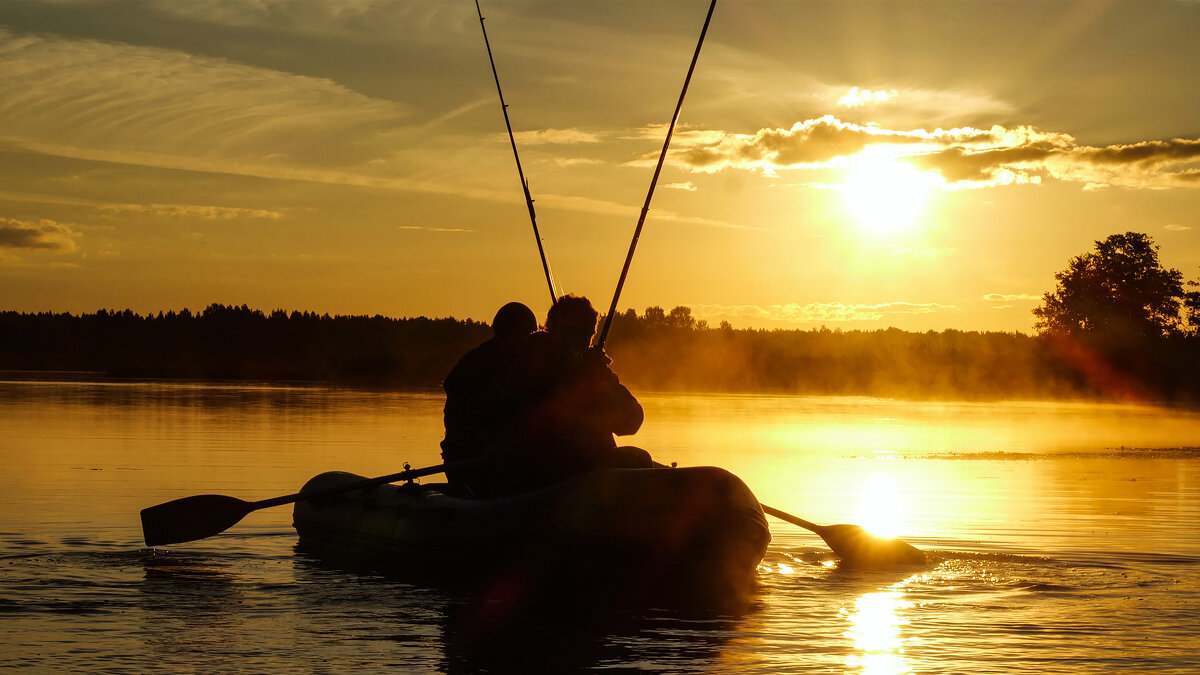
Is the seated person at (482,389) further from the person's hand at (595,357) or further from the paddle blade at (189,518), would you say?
the paddle blade at (189,518)

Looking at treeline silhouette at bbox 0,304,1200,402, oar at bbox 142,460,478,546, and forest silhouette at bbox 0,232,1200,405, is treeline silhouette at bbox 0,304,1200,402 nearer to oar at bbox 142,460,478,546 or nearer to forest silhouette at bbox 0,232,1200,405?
forest silhouette at bbox 0,232,1200,405

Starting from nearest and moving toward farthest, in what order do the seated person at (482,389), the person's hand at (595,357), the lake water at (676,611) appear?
the lake water at (676,611)
the person's hand at (595,357)
the seated person at (482,389)

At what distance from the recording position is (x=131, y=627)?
21.9ft

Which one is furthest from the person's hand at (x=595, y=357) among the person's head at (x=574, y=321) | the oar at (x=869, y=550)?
the oar at (x=869, y=550)

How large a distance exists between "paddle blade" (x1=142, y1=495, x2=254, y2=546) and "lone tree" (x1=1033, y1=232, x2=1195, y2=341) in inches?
2296

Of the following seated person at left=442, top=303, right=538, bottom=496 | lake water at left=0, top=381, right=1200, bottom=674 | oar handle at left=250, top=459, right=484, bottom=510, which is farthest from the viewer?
oar handle at left=250, top=459, right=484, bottom=510

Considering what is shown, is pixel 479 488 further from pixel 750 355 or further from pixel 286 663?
pixel 750 355

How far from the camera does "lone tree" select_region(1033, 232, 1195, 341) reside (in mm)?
63344

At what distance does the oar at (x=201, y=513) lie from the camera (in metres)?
9.34

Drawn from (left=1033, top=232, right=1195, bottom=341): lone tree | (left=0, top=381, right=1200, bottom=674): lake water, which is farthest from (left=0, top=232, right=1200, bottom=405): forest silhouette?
(left=0, top=381, right=1200, bottom=674): lake water

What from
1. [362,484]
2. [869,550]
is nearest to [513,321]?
[362,484]

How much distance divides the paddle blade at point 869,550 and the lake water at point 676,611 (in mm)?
186

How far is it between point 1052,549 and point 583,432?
4466mm

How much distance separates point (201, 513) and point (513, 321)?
9.37 feet
